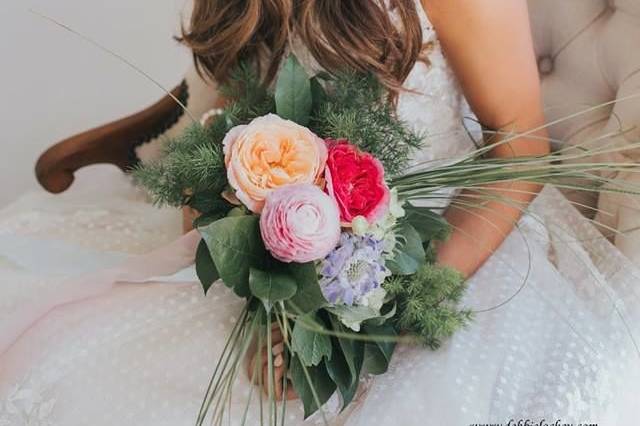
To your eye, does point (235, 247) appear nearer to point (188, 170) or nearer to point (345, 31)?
point (188, 170)

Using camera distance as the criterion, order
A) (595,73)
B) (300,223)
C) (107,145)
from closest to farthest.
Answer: (300,223) < (595,73) < (107,145)

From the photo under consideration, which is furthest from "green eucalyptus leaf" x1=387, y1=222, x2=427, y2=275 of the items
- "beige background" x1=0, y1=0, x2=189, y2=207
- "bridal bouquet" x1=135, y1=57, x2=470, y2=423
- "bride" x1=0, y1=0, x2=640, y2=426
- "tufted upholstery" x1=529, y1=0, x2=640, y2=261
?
"beige background" x1=0, y1=0, x2=189, y2=207

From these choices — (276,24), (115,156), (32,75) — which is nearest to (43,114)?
(32,75)

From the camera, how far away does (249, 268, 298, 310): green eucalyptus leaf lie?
0.68m


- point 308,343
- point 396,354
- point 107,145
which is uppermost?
point 107,145

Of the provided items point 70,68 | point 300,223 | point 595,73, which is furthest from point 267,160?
point 70,68

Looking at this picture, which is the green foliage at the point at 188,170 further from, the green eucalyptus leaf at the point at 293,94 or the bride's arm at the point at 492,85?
the bride's arm at the point at 492,85

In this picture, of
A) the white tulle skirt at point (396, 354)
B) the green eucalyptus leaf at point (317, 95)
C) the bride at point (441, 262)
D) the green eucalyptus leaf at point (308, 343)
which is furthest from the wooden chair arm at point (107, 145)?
the green eucalyptus leaf at point (308, 343)

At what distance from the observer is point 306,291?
700 mm

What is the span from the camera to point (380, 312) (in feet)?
2.60

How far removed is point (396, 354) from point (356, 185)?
0.23 m

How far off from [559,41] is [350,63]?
0.33 m

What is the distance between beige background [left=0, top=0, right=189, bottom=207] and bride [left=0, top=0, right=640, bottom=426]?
57 cm

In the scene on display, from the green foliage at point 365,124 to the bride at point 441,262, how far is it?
9 cm
